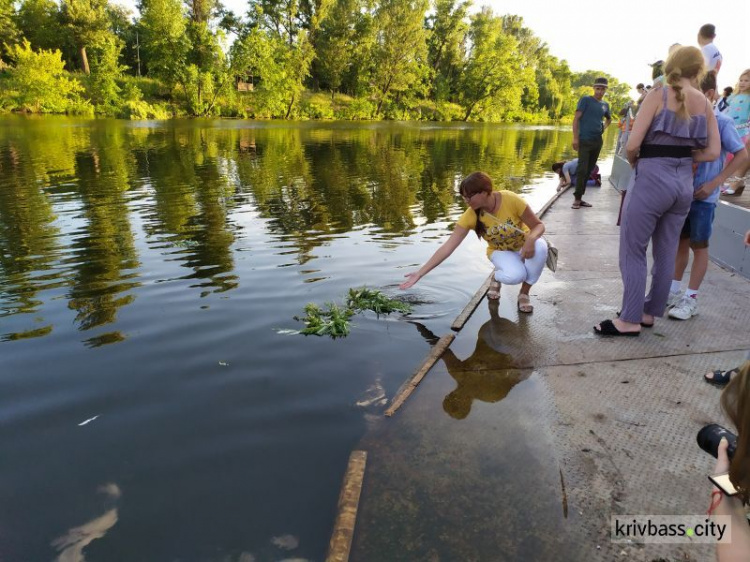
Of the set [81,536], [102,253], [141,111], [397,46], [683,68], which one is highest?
[397,46]

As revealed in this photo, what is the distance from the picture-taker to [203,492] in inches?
115

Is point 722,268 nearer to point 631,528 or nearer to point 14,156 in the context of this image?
Answer: point 631,528

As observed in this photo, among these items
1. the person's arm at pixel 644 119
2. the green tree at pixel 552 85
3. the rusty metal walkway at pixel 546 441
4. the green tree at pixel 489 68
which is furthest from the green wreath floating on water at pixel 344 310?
the green tree at pixel 552 85

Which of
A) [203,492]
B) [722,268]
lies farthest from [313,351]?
[722,268]

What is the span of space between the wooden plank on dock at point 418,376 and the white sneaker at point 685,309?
219cm

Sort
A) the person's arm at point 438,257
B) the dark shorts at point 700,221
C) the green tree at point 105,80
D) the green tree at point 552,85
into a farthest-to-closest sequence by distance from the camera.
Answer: the green tree at point 552,85 → the green tree at point 105,80 → the person's arm at point 438,257 → the dark shorts at point 700,221

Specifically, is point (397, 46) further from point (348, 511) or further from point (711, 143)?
point (348, 511)

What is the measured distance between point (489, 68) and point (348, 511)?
275ft

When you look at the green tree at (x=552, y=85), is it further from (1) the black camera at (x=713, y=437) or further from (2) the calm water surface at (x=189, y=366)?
(1) the black camera at (x=713, y=437)

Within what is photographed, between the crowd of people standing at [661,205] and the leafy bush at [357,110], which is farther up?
the leafy bush at [357,110]

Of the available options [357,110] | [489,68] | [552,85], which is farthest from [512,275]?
[552,85]

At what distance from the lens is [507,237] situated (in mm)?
5160

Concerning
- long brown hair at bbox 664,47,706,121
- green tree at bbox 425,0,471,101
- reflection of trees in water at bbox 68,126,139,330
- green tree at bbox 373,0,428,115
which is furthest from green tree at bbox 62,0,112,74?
long brown hair at bbox 664,47,706,121

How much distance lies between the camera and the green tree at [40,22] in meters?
60.7
